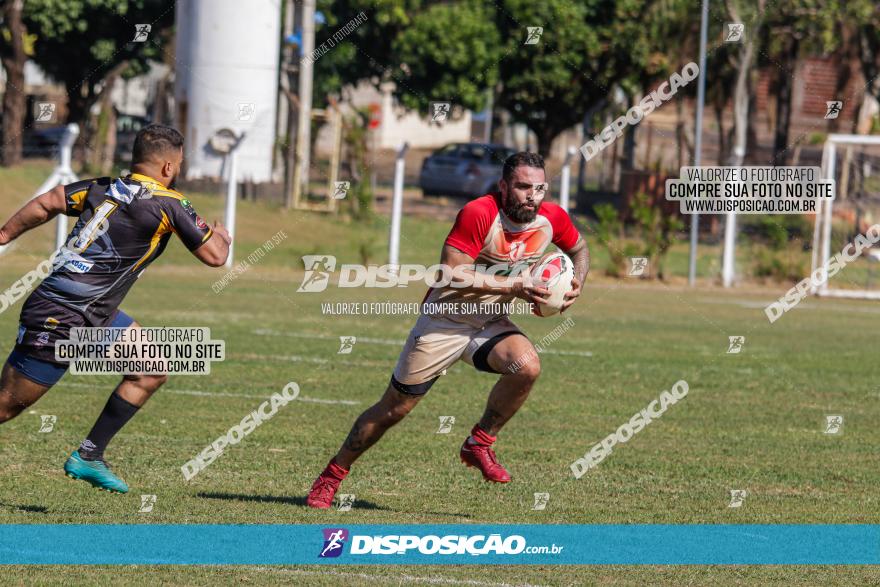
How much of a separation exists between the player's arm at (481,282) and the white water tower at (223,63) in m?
21.8

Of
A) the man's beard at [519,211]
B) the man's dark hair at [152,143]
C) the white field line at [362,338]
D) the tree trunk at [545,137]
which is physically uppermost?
the tree trunk at [545,137]

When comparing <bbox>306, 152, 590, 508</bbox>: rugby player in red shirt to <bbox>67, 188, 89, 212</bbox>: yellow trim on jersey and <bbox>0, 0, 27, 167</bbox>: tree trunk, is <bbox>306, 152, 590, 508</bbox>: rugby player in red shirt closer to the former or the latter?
<bbox>67, 188, 89, 212</bbox>: yellow trim on jersey

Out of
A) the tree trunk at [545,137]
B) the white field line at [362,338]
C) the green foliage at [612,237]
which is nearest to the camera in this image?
the white field line at [362,338]

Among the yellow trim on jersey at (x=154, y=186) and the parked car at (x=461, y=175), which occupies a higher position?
the yellow trim on jersey at (x=154, y=186)

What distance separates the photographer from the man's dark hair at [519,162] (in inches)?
298

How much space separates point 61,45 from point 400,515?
127 ft

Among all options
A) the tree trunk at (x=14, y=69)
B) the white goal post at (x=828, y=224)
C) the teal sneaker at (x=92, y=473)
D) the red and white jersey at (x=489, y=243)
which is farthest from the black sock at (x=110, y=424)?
the tree trunk at (x=14, y=69)

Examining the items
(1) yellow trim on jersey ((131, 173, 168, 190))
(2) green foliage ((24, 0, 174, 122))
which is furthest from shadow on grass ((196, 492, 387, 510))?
(2) green foliage ((24, 0, 174, 122))

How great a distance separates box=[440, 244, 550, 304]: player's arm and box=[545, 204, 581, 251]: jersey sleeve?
59 centimetres

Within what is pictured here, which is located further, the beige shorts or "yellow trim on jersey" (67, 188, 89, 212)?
the beige shorts

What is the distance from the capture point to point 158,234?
7363 millimetres

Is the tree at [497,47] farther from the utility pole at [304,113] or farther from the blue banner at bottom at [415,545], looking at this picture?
the blue banner at bottom at [415,545]

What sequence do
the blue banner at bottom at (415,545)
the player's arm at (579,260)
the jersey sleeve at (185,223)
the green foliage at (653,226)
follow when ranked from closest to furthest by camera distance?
the blue banner at bottom at (415,545)
the jersey sleeve at (185,223)
the player's arm at (579,260)
the green foliage at (653,226)

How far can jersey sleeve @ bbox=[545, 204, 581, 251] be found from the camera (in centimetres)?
809
